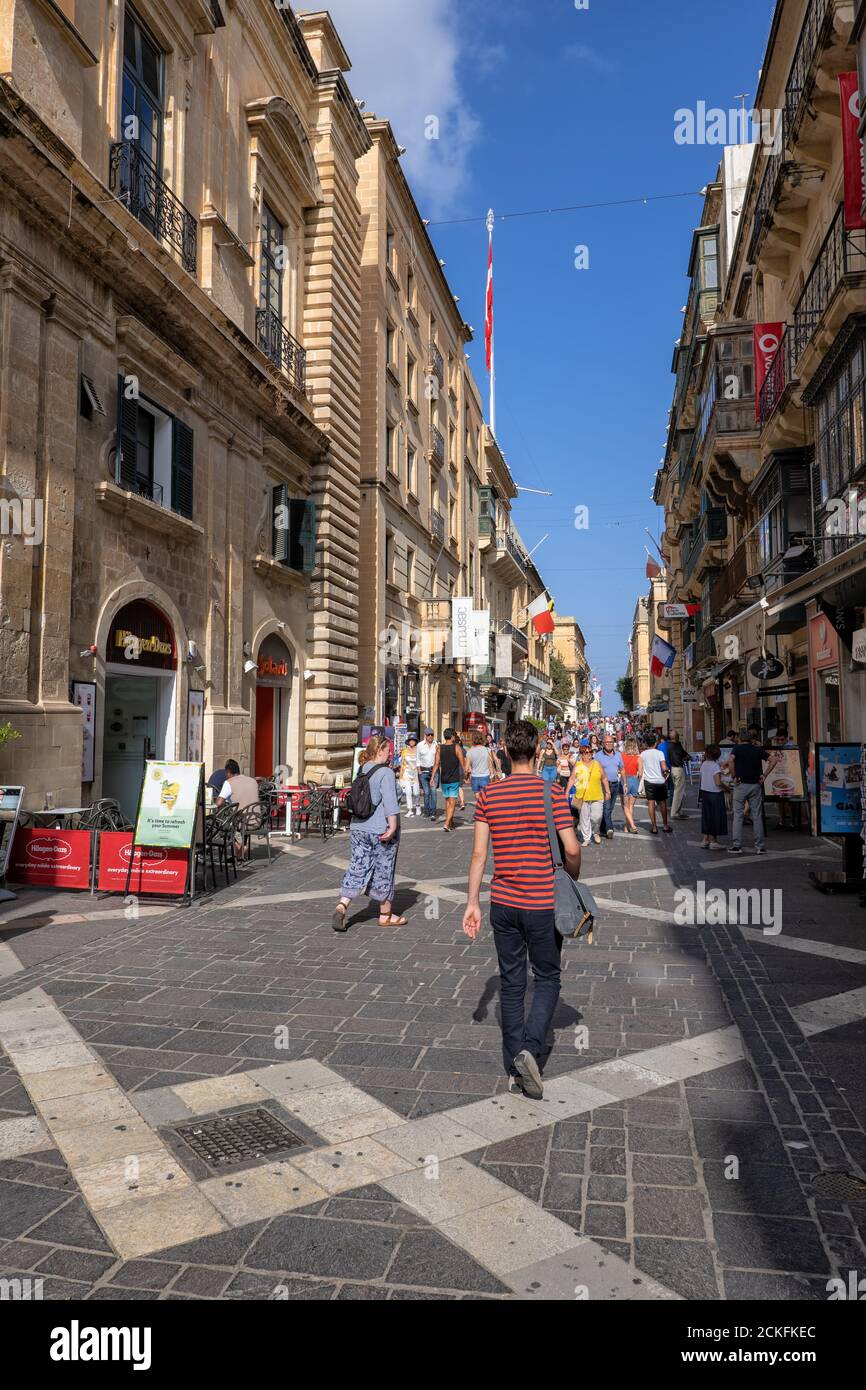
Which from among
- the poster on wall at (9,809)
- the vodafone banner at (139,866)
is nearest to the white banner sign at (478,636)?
the vodafone banner at (139,866)

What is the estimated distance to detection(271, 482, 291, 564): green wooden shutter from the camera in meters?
18.9

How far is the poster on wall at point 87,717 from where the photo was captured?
11844mm

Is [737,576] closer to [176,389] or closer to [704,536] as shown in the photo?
[704,536]

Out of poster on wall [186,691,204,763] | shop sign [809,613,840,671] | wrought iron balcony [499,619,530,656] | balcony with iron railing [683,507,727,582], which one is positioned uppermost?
balcony with iron railing [683,507,727,582]

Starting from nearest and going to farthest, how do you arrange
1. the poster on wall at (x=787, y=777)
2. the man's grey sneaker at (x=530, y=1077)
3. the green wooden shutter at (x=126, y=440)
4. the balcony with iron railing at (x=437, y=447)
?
the man's grey sneaker at (x=530, y=1077)
the green wooden shutter at (x=126, y=440)
the poster on wall at (x=787, y=777)
the balcony with iron railing at (x=437, y=447)

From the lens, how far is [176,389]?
Result: 580 inches

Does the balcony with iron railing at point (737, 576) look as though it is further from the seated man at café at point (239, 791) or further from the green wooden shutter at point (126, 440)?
the green wooden shutter at point (126, 440)

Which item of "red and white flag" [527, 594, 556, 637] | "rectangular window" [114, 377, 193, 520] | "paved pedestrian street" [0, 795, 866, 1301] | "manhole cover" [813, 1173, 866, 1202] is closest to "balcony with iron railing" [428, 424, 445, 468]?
"red and white flag" [527, 594, 556, 637]

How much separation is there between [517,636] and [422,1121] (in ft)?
178

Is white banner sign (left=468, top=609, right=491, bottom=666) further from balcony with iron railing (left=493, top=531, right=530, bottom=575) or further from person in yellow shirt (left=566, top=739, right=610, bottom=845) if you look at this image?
person in yellow shirt (left=566, top=739, right=610, bottom=845)

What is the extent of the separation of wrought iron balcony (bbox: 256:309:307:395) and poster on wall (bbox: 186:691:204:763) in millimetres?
7634

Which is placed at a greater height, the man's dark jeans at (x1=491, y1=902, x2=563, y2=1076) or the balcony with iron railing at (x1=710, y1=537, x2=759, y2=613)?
the balcony with iron railing at (x1=710, y1=537, x2=759, y2=613)

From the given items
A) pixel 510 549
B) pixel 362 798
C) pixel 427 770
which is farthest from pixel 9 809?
pixel 510 549

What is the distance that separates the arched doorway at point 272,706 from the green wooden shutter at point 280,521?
181 cm
